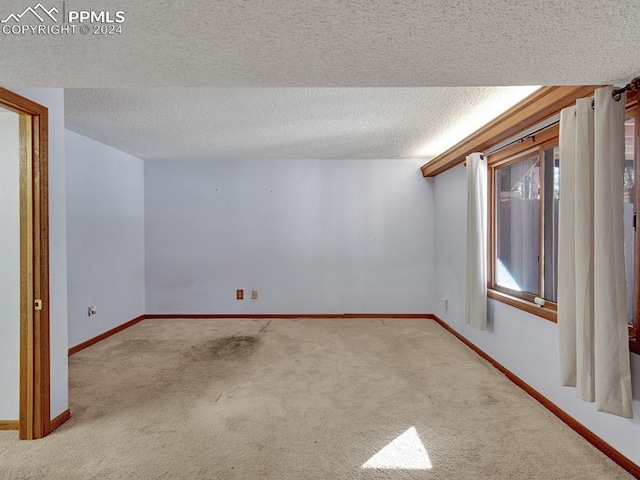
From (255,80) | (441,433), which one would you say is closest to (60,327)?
(255,80)

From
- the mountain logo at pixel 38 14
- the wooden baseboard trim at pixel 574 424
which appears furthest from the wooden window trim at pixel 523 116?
the mountain logo at pixel 38 14

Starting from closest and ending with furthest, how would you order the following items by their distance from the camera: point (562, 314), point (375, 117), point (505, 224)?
1. point (562, 314)
2. point (375, 117)
3. point (505, 224)

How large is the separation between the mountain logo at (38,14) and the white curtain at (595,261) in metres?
2.46

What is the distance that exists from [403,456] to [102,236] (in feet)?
13.2

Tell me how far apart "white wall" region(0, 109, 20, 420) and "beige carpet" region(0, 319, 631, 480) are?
418 mm

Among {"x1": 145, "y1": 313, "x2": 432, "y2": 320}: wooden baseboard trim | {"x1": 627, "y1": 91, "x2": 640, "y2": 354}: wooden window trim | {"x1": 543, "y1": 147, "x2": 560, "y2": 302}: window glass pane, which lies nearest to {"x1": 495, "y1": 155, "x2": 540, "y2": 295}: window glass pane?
{"x1": 543, "y1": 147, "x2": 560, "y2": 302}: window glass pane

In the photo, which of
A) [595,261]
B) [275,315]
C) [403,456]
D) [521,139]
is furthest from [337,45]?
[275,315]

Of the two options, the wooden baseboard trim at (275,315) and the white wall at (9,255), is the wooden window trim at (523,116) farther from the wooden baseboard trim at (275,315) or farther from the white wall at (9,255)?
the white wall at (9,255)

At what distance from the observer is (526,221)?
3145 mm

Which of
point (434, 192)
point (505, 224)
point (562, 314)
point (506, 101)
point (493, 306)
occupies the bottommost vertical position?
point (493, 306)

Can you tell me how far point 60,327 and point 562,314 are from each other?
3.17 meters

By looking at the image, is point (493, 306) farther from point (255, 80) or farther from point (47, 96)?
point (47, 96)

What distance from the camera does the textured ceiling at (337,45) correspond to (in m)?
1.17

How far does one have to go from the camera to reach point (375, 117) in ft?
10.4
